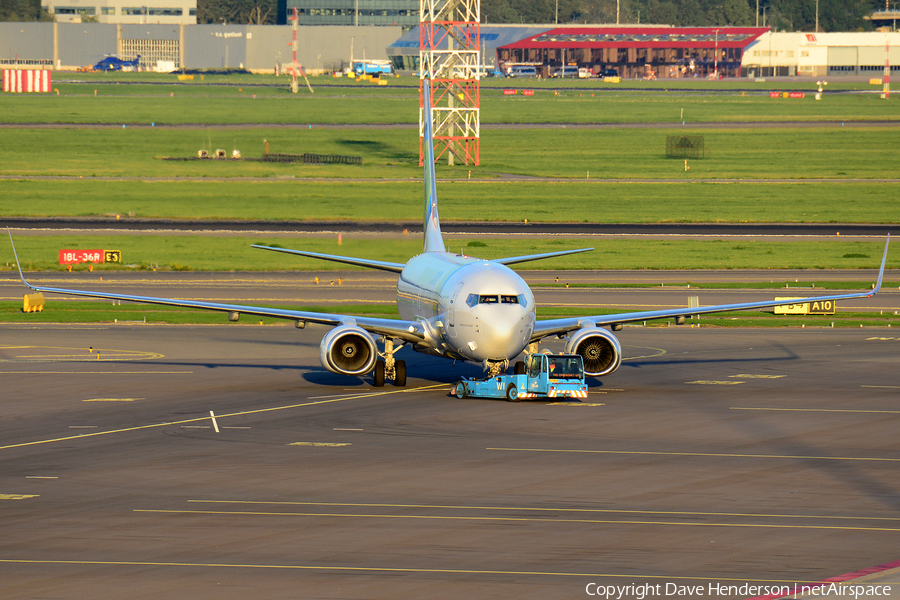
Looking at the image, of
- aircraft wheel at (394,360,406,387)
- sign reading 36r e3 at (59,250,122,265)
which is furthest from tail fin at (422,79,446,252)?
sign reading 36r e3 at (59,250,122,265)

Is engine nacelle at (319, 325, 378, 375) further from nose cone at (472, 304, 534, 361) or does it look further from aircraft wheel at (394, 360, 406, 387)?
nose cone at (472, 304, 534, 361)

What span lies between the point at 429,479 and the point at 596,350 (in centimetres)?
1632

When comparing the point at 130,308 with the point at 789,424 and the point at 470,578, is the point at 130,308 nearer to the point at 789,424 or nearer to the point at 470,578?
the point at 789,424

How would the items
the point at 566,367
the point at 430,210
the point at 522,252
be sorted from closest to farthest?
1. the point at 566,367
2. the point at 430,210
3. the point at 522,252

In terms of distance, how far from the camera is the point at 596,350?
4678 centimetres

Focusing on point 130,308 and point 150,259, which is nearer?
point 130,308

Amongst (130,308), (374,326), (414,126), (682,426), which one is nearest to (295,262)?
(130,308)

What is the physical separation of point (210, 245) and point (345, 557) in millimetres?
69474

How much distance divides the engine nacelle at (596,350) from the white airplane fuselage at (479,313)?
109 inches

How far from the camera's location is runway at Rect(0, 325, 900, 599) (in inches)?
938

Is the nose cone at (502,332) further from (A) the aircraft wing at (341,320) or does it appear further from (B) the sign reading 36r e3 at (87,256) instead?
(B) the sign reading 36r e3 at (87,256)

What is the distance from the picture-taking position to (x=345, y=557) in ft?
80.9

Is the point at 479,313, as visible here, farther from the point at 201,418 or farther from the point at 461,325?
the point at 201,418

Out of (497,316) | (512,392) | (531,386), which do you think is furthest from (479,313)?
(531,386)
